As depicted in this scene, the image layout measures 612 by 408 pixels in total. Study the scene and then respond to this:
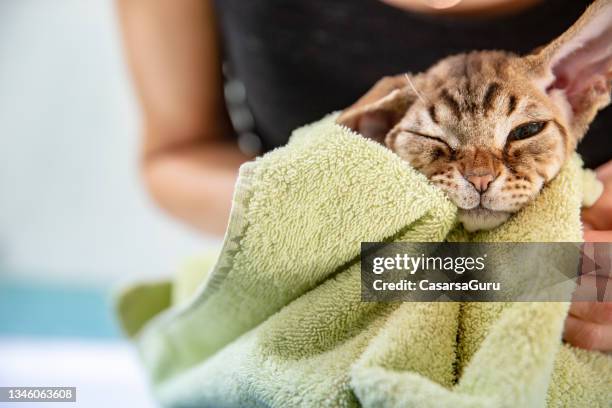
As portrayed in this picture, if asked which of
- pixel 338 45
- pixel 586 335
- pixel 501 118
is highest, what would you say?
pixel 338 45

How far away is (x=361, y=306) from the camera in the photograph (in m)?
0.32

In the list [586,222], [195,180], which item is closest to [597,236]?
[586,222]

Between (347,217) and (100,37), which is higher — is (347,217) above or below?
below

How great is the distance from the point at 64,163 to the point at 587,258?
554mm

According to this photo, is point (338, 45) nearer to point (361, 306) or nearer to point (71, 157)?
point (361, 306)

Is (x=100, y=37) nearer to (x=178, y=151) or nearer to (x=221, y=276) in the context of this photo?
(x=178, y=151)

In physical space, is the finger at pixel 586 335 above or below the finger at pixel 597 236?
below

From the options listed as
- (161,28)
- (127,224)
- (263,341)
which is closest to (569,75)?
(263,341)

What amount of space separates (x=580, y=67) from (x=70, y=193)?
1.74 ft

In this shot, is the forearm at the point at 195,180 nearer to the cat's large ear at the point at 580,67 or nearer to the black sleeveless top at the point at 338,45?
the black sleeveless top at the point at 338,45

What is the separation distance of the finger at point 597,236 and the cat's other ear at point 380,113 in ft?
0.37

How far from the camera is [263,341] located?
342 mm

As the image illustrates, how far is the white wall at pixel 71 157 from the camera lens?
0.66 metres

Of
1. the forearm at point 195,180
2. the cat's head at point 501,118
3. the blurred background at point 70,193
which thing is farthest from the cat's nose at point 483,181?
the blurred background at point 70,193
